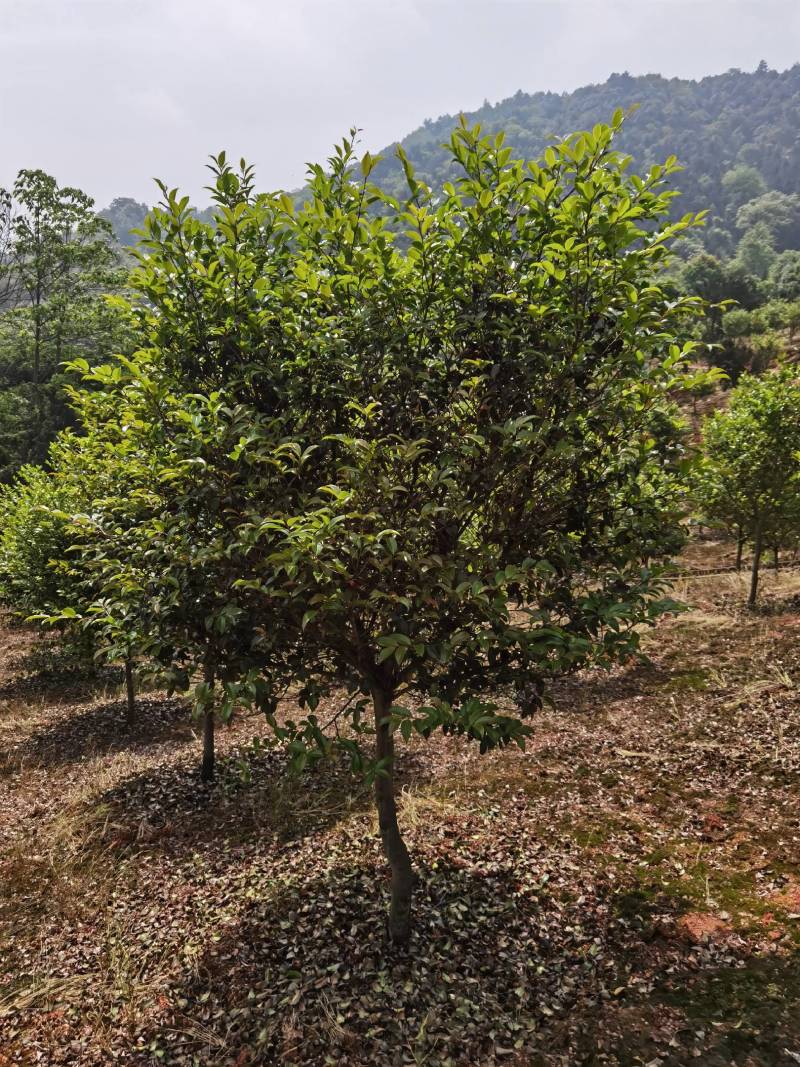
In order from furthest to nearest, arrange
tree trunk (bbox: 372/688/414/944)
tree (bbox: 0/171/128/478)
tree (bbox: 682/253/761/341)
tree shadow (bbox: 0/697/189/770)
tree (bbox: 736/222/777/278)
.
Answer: tree (bbox: 736/222/777/278) < tree (bbox: 682/253/761/341) < tree (bbox: 0/171/128/478) < tree shadow (bbox: 0/697/189/770) < tree trunk (bbox: 372/688/414/944)

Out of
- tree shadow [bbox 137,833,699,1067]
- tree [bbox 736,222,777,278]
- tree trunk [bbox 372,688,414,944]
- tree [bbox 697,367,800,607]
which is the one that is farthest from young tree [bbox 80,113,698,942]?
tree [bbox 736,222,777,278]

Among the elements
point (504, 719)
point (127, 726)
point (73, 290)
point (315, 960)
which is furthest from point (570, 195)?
point (73, 290)

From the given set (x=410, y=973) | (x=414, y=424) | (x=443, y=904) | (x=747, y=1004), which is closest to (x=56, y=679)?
(x=443, y=904)

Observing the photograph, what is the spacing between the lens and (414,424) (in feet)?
16.1

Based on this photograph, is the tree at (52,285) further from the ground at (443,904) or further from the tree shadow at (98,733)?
the ground at (443,904)

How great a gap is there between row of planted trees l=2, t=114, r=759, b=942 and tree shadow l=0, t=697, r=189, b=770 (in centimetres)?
976

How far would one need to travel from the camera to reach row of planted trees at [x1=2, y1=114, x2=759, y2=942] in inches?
167

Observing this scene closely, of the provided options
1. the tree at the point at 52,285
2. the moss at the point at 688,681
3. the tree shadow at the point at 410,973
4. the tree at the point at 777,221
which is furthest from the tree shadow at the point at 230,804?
the tree at the point at 777,221

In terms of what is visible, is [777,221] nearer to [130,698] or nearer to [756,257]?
[756,257]

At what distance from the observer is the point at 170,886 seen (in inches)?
295

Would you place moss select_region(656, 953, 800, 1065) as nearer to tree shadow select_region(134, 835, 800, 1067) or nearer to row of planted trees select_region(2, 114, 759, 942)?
tree shadow select_region(134, 835, 800, 1067)

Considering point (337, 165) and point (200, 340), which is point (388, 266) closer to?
point (337, 165)

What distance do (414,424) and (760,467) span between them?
55.8ft

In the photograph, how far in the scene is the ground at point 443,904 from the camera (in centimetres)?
500
